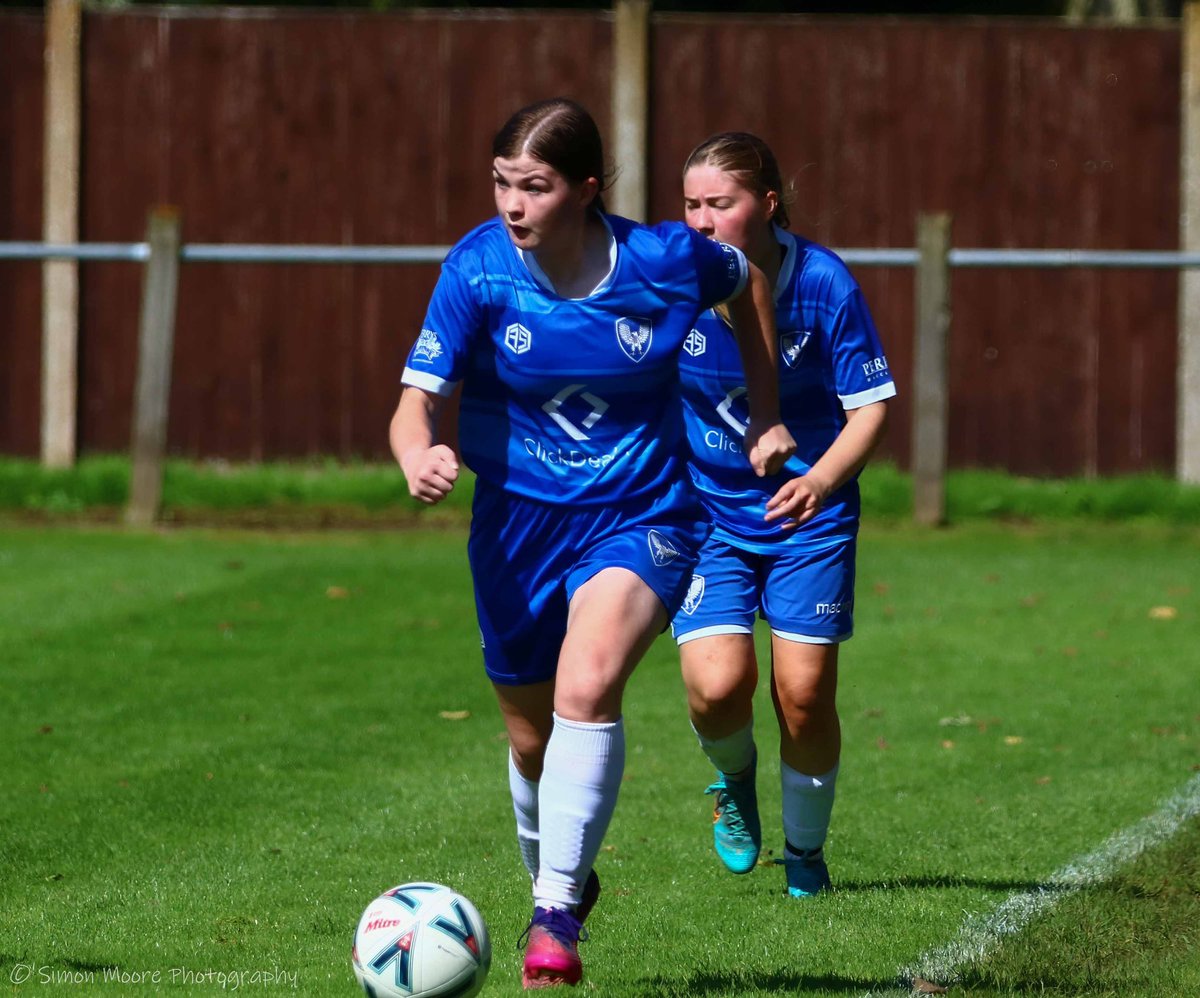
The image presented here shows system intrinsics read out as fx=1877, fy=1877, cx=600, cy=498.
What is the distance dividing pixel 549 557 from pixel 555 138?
948 millimetres

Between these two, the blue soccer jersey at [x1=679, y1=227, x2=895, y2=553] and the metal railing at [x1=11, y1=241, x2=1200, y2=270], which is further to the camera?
the metal railing at [x1=11, y1=241, x2=1200, y2=270]

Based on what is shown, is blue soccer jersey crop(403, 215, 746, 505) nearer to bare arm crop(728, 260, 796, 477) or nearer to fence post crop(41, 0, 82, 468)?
bare arm crop(728, 260, 796, 477)

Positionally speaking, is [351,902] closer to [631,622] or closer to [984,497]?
[631,622]

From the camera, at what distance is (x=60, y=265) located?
13.4 metres

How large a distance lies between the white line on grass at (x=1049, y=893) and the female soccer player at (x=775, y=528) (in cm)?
58

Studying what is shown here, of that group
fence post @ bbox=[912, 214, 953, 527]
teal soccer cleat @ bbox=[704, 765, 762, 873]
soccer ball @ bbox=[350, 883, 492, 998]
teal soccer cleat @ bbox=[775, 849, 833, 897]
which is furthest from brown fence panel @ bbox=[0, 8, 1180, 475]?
soccer ball @ bbox=[350, 883, 492, 998]

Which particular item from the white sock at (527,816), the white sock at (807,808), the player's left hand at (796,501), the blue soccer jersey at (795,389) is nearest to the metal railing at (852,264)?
the blue soccer jersey at (795,389)

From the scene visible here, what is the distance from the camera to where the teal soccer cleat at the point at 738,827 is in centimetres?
532

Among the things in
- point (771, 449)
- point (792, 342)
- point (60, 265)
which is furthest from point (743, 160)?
point (60, 265)

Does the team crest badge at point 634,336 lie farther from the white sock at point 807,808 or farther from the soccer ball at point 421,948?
the white sock at point 807,808

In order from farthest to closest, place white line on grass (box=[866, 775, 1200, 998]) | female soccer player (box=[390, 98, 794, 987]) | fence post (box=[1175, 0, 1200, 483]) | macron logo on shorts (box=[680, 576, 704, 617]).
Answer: fence post (box=[1175, 0, 1200, 483]) < macron logo on shorts (box=[680, 576, 704, 617]) < white line on grass (box=[866, 775, 1200, 998]) < female soccer player (box=[390, 98, 794, 987])

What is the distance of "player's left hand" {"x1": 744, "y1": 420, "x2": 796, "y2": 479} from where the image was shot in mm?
4520

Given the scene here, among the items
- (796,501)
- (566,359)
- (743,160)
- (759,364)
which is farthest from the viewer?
(743,160)

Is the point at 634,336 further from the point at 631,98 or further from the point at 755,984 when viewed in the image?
the point at 631,98
